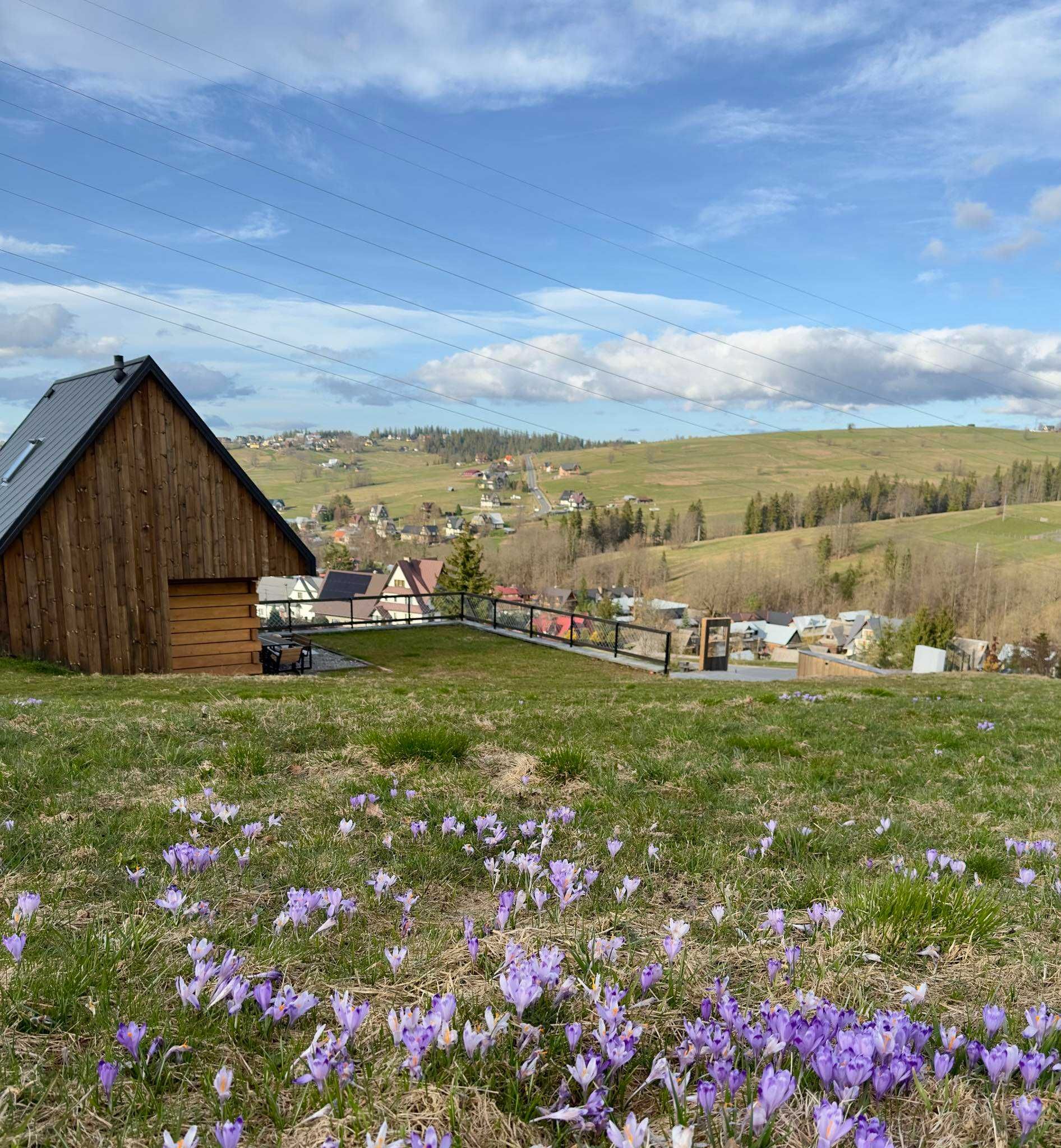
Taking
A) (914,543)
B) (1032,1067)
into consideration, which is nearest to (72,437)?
(1032,1067)

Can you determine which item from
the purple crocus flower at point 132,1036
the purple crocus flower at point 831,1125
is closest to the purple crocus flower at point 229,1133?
the purple crocus flower at point 132,1036

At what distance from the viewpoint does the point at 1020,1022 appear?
7.55ft

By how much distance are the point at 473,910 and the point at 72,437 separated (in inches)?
758

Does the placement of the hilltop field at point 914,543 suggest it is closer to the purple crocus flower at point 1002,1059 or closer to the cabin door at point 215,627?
the cabin door at point 215,627

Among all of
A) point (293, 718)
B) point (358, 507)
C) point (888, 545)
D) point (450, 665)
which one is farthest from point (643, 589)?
point (293, 718)

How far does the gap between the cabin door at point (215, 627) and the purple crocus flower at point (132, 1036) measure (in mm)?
18986

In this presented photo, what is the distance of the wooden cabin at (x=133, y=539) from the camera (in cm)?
1762

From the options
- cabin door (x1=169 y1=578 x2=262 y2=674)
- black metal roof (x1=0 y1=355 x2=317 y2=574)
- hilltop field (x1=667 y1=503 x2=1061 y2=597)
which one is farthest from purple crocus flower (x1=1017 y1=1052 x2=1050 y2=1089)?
hilltop field (x1=667 y1=503 x2=1061 y2=597)

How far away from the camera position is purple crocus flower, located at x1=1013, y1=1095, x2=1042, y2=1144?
5.61ft

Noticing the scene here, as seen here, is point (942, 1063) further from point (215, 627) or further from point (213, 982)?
point (215, 627)

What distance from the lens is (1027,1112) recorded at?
5.64 ft

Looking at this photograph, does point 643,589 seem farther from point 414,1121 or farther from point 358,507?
point 414,1121

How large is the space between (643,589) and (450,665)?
388 ft

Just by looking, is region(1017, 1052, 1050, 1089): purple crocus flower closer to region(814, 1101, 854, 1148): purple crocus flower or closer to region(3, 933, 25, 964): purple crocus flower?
region(814, 1101, 854, 1148): purple crocus flower
